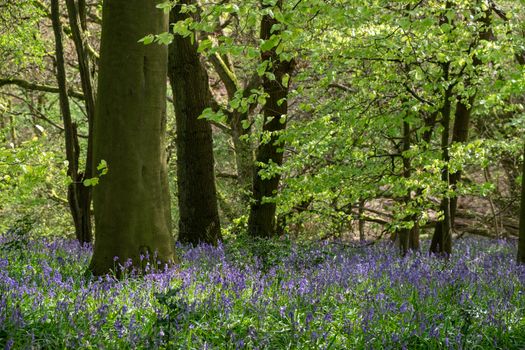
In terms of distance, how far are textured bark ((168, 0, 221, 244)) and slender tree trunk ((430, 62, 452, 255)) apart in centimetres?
404

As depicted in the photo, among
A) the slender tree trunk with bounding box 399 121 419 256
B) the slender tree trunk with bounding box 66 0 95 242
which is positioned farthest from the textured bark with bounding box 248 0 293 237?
the slender tree trunk with bounding box 66 0 95 242

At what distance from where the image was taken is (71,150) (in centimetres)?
1038

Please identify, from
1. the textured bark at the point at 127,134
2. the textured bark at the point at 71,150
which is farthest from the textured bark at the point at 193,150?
the textured bark at the point at 127,134

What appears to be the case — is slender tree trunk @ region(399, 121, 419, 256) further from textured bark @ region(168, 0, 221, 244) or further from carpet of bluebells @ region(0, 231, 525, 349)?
textured bark @ region(168, 0, 221, 244)

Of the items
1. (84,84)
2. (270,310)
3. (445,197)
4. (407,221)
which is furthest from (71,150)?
(270,310)

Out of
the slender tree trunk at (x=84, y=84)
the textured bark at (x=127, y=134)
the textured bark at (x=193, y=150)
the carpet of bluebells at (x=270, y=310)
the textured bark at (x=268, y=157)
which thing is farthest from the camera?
the textured bark at (x=268, y=157)

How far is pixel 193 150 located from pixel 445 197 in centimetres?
471

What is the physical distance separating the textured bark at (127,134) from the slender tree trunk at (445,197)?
4153mm

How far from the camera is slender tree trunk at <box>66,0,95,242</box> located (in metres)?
9.71

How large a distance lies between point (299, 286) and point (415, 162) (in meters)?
4.79

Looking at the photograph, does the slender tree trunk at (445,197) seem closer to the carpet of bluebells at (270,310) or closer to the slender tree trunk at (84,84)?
the carpet of bluebells at (270,310)

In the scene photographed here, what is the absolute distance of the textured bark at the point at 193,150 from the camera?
10.7 metres

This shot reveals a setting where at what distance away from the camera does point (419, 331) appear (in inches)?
169

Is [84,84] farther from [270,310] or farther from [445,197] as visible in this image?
[270,310]
